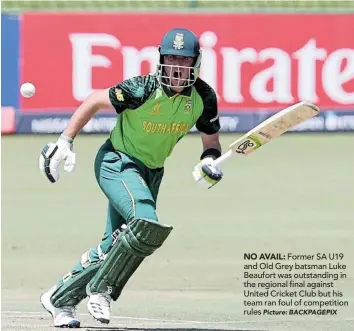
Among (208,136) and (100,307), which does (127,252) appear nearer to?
(100,307)

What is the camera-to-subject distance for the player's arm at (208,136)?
6.57m

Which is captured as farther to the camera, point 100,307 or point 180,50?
point 180,50

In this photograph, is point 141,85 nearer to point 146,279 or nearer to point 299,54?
point 146,279

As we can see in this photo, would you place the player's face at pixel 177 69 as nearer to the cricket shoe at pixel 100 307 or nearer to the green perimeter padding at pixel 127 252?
the green perimeter padding at pixel 127 252

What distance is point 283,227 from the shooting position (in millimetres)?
10742

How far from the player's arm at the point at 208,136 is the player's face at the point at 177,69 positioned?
23 cm

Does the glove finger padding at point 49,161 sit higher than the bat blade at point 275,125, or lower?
lower

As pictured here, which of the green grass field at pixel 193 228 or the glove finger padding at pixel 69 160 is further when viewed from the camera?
the green grass field at pixel 193 228

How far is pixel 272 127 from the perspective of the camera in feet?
21.8

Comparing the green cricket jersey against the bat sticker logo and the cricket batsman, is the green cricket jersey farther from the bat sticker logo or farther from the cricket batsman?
the bat sticker logo

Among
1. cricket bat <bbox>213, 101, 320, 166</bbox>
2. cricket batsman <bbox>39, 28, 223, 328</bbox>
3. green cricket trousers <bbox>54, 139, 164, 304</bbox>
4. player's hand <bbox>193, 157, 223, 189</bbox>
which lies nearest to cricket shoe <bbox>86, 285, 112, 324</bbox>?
cricket batsman <bbox>39, 28, 223, 328</bbox>

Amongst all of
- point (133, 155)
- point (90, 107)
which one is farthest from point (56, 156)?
point (133, 155)

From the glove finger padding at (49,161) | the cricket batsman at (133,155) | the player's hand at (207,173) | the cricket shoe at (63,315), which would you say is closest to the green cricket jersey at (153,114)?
the cricket batsman at (133,155)

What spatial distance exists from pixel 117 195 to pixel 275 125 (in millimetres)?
1058
